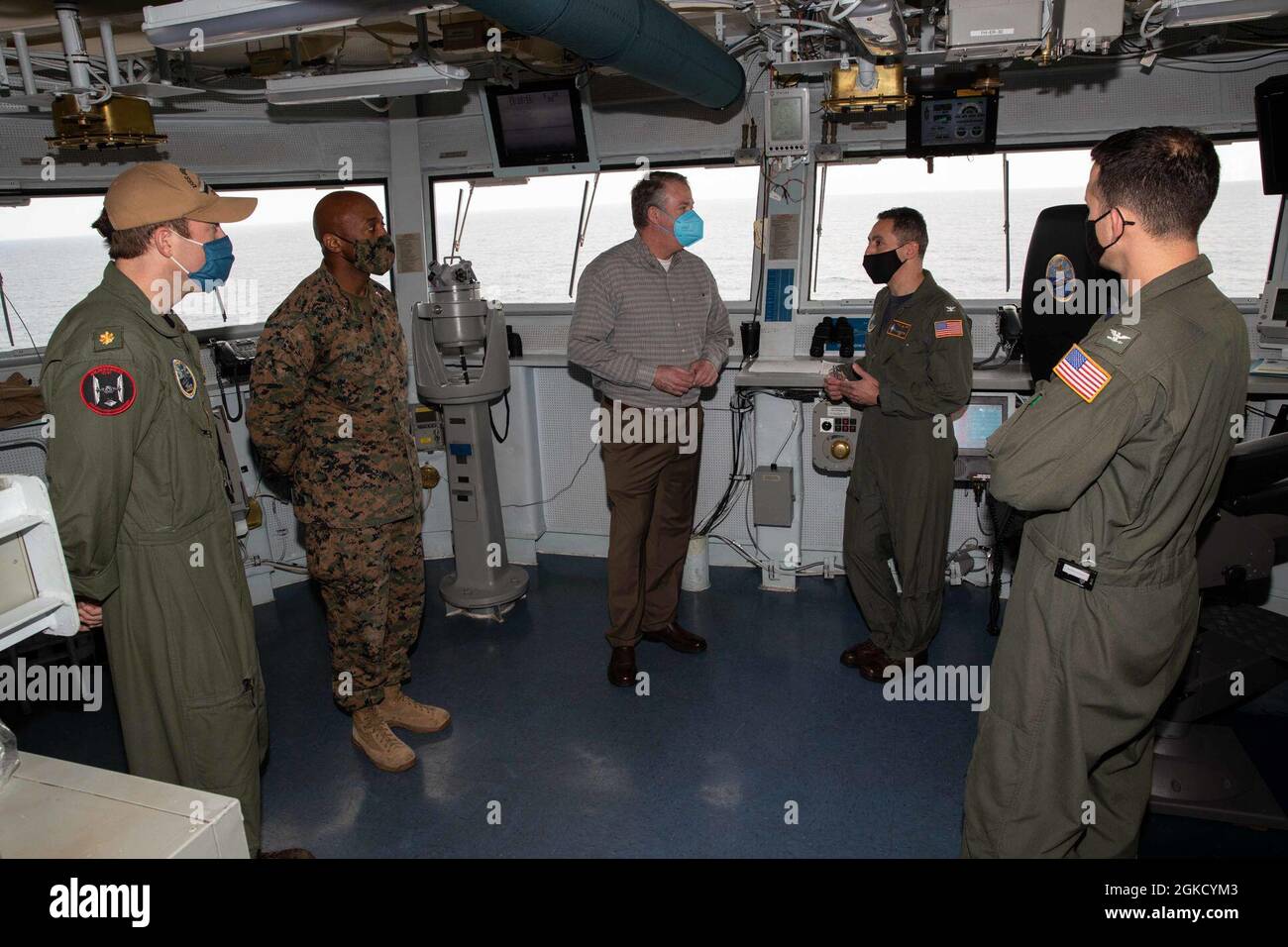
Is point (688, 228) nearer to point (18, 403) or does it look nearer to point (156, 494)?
point (156, 494)

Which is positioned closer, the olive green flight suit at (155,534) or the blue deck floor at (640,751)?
the olive green flight suit at (155,534)

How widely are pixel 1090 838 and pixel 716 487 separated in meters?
3.05

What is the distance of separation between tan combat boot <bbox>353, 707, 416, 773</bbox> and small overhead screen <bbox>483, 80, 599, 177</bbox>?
10.4 feet

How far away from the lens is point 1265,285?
3.95 m

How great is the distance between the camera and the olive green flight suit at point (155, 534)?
1851 millimetres

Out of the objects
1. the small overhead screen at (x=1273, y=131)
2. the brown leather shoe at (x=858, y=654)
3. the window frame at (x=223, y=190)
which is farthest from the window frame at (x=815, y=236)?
the window frame at (x=223, y=190)

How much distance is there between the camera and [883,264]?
10.7 ft

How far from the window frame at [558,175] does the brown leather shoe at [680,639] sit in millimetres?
1918

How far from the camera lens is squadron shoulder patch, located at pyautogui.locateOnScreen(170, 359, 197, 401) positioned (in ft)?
6.73

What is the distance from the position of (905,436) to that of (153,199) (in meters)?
2.56

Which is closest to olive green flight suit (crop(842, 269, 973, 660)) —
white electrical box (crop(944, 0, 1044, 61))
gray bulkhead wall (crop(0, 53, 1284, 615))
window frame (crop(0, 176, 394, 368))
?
white electrical box (crop(944, 0, 1044, 61))

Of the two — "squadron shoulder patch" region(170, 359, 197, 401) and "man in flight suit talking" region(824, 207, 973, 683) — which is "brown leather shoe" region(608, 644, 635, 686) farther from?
"squadron shoulder patch" region(170, 359, 197, 401)

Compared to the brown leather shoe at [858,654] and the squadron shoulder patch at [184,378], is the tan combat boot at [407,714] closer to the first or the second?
the squadron shoulder patch at [184,378]

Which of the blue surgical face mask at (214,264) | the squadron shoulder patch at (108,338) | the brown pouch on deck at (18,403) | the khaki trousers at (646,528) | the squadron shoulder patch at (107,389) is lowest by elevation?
the khaki trousers at (646,528)
